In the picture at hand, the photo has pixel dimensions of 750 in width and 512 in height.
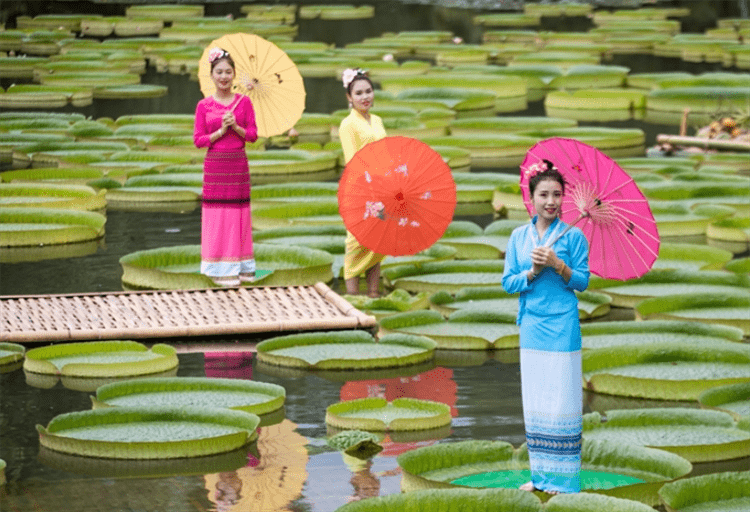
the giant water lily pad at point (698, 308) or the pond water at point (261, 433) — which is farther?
the giant water lily pad at point (698, 308)

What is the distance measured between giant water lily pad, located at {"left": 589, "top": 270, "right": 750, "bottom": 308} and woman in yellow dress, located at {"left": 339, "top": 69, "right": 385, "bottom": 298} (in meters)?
1.32

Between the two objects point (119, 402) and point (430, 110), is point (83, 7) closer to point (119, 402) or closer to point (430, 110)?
point (430, 110)

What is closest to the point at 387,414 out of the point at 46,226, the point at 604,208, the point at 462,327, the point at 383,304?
the point at 604,208

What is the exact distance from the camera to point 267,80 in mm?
9062

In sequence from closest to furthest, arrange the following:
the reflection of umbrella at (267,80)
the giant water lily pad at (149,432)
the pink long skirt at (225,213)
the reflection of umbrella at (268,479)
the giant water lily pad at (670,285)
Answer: the reflection of umbrella at (268,479) → the giant water lily pad at (149,432) → the pink long skirt at (225,213) → the giant water lily pad at (670,285) → the reflection of umbrella at (267,80)

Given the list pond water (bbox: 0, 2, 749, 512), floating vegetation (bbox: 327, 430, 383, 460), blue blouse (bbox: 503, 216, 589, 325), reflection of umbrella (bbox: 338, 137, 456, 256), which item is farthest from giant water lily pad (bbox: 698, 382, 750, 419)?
reflection of umbrella (bbox: 338, 137, 456, 256)

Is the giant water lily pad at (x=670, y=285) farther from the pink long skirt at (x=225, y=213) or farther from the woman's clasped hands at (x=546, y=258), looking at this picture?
the woman's clasped hands at (x=546, y=258)

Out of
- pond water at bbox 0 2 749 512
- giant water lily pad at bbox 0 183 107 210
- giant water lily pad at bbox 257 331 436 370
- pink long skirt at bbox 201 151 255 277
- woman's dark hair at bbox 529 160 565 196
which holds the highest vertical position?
woman's dark hair at bbox 529 160 565 196

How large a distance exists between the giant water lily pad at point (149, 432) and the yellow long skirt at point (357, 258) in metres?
2.40

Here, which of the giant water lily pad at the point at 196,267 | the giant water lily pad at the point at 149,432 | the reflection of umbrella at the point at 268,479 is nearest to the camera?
the reflection of umbrella at the point at 268,479

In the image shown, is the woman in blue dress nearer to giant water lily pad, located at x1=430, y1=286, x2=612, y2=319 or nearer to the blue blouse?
the blue blouse

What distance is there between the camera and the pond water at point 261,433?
498 cm

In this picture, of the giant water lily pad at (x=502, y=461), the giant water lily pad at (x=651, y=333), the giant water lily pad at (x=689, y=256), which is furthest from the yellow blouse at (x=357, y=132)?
the giant water lily pad at (x=502, y=461)

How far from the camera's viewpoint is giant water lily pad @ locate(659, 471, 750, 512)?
4797mm
